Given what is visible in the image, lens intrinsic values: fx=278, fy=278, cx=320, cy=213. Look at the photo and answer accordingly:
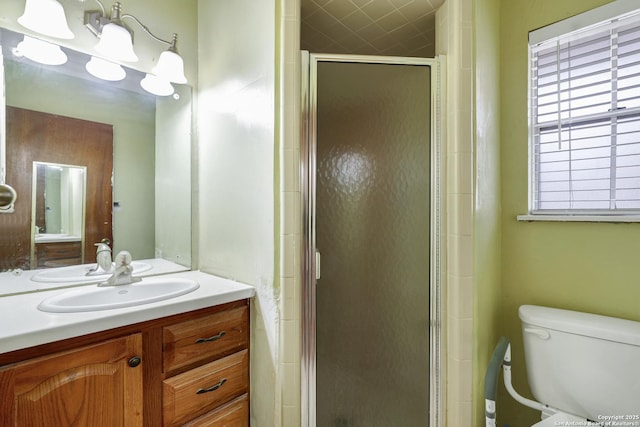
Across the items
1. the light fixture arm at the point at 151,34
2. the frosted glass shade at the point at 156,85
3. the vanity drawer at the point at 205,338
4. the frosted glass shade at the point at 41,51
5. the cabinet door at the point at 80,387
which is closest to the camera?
the cabinet door at the point at 80,387

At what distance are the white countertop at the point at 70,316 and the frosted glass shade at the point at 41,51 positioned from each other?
975 mm

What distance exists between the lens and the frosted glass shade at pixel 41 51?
44.4 inches

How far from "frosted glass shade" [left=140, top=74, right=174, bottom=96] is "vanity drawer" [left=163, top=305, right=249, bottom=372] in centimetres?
122

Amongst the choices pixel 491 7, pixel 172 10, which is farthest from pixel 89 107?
pixel 491 7

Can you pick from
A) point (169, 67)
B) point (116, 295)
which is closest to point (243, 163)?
point (169, 67)

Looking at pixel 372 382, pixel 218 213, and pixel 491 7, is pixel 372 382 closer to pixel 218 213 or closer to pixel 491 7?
pixel 218 213

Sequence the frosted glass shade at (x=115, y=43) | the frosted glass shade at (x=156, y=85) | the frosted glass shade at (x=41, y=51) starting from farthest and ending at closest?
the frosted glass shade at (x=156, y=85) → the frosted glass shade at (x=115, y=43) → the frosted glass shade at (x=41, y=51)

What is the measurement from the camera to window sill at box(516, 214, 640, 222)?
111 centimetres

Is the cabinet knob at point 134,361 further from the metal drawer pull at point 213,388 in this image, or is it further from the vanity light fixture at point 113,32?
the vanity light fixture at point 113,32

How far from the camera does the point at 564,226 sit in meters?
1.27

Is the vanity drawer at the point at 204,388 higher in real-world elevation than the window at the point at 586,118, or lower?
lower

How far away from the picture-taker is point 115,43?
4.13 ft

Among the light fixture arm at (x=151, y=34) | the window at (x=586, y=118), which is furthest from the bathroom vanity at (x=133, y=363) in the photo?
the window at (x=586, y=118)

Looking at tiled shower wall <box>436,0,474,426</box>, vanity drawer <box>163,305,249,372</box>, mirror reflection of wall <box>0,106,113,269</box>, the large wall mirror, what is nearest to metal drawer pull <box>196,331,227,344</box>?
vanity drawer <box>163,305,249,372</box>
